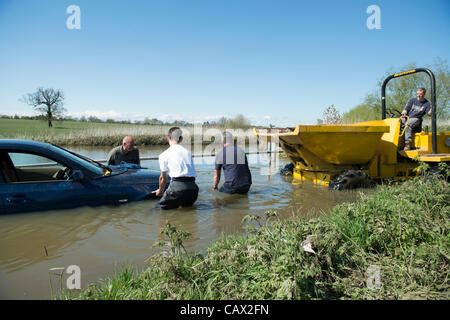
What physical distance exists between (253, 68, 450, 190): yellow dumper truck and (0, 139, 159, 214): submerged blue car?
405 cm

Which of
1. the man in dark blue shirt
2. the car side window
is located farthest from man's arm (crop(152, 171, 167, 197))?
the man in dark blue shirt

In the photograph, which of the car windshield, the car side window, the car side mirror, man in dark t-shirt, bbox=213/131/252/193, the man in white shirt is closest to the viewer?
the car side window

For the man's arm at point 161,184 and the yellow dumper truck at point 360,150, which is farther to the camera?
the yellow dumper truck at point 360,150

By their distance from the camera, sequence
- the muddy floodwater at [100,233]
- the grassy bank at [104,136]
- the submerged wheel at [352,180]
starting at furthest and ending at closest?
the grassy bank at [104,136], the submerged wheel at [352,180], the muddy floodwater at [100,233]

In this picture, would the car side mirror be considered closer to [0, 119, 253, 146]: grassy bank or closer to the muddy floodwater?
the muddy floodwater

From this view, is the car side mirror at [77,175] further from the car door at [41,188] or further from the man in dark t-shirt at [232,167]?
the man in dark t-shirt at [232,167]

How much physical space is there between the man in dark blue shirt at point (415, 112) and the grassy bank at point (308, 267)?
4.67 meters

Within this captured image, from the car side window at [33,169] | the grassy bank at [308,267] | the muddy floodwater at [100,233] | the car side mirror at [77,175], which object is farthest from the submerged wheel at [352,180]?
the car side window at [33,169]

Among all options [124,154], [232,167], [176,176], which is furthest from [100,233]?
[124,154]

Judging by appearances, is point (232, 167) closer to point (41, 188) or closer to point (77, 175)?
point (77, 175)

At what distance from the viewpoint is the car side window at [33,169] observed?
14.7 ft

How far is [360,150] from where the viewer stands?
729cm

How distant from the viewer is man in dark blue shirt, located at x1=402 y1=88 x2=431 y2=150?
710cm

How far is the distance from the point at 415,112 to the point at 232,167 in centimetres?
470
